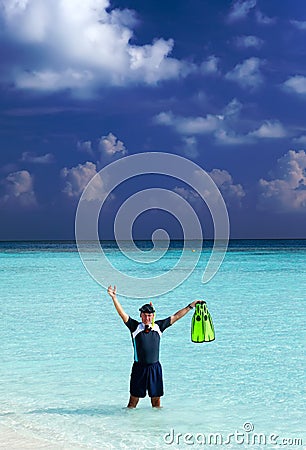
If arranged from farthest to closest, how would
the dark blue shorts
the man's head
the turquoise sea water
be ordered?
the dark blue shorts → the man's head → the turquoise sea water

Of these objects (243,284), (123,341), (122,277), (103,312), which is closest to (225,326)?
(123,341)

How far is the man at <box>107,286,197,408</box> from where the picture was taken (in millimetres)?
6633

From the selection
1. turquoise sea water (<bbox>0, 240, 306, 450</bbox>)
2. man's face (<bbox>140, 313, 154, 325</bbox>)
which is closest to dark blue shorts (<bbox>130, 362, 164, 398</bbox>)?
turquoise sea water (<bbox>0, 240, 306, 450</bbox>)

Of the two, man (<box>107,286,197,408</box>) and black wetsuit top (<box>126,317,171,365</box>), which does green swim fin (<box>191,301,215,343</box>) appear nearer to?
man (<box>107,286,197,408</box>)

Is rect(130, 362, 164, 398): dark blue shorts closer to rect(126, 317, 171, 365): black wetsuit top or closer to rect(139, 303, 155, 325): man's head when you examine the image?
rect(126, 317, 171, 365): black wetsuit top

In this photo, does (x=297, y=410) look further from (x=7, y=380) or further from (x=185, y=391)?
(x=7, y=380)

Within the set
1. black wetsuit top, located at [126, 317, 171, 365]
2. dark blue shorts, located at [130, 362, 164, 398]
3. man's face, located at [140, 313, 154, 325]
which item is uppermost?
man's face, located at [140, 313, 154, 325]

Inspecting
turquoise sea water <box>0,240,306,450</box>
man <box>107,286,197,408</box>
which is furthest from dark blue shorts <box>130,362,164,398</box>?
turquoise sea water <box>0,240,306,450</box>

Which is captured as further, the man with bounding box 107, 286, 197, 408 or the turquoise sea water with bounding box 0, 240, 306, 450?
the man with bounding box 107, 286, 197, 408

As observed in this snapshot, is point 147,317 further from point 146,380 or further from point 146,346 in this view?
point 146,380

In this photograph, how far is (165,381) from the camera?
857 cm

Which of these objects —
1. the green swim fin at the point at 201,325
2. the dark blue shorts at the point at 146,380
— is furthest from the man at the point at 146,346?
the green swim fin at the point at 201,325

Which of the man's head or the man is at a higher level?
the man's head

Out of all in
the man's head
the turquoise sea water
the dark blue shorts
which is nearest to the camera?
the turquoise sea water
